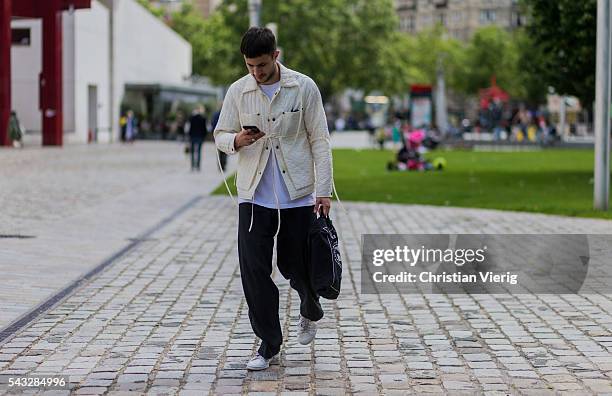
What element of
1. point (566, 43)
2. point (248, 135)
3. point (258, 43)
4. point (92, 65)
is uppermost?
point (92, 65)

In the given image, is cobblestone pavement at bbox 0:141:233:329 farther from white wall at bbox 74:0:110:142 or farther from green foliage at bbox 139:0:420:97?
green foliage at bbox 139:0:420:97

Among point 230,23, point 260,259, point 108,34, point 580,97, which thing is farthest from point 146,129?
point 260,259

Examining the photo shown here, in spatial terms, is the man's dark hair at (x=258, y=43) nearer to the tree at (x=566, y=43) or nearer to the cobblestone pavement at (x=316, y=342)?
the cobblestone pavement at (x=316, y=342)

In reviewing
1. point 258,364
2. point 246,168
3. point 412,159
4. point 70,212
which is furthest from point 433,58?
point 258,364

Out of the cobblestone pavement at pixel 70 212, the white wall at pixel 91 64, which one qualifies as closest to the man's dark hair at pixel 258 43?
the cobblestone pavement at pixel 70 212

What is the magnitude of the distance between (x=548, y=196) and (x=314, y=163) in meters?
14.8

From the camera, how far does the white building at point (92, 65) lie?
191ft

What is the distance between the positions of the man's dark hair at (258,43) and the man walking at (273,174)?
0.65 feet

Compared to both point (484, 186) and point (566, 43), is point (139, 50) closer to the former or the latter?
point (566, 43)

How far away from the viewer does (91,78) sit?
209 feet

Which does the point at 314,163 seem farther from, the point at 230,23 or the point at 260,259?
the point at 230,23

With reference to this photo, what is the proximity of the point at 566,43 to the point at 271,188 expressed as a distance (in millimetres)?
19126

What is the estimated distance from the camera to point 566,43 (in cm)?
2483

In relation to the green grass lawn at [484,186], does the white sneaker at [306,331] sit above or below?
above
